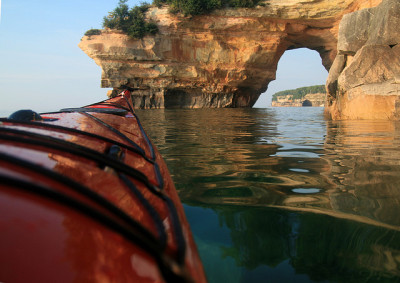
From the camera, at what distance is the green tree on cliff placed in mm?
14109

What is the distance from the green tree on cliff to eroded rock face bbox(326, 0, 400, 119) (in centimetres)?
1131

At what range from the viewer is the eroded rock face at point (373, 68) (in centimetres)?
456

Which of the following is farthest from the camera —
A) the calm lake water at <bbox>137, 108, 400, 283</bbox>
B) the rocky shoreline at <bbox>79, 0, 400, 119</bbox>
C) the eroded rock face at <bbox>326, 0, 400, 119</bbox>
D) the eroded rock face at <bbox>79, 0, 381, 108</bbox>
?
the eroded rock face at <bbox>79, 0, 381, 108</bbox>

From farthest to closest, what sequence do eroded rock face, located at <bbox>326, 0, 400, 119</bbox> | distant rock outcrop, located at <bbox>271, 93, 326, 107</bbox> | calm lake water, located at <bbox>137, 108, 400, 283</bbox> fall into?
1. distant rock outcrop, located at <bbox>271, 93, 326, 107</bbox>
2. eroded rock face, located at <bbox>326, 0, 400, 119</bbox>
3. calm lake water, located at <bbox>137, 108, 400, 283</bbox>

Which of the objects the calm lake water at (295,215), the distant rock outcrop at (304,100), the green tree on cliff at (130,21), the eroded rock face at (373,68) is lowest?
the calm lake water at (295,215)

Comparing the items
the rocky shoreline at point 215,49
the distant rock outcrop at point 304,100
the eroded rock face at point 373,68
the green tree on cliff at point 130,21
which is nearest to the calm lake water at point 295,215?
the eroded rock face at point 373,68

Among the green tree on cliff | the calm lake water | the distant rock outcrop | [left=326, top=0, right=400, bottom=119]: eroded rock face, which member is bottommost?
the calm lake water

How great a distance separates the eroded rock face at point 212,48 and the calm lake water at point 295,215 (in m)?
12.7

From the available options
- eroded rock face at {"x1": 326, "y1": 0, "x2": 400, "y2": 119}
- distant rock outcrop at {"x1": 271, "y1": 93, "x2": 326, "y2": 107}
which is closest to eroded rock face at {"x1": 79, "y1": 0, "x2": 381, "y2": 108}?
eroded rock face at {"x1": 326, "y1": 0, "x2": 400, "y2": 119}

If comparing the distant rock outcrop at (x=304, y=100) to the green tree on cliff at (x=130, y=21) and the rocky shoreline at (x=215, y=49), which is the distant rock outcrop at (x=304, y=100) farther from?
the green tree on cliff at (x=130, y=21)

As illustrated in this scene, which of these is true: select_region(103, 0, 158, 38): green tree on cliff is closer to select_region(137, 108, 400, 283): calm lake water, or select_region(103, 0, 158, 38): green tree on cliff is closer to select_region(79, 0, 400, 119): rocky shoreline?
select_region(79, 0, 400, 119): rocky shoreline

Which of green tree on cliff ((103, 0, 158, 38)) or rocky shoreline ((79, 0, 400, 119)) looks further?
green tree on cliff ((103, 0, 158, 38))

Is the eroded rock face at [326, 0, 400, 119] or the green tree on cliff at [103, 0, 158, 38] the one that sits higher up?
the green tree on cliff at [103, 0, 158, 38]

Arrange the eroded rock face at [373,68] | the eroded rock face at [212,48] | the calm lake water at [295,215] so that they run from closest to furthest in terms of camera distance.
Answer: the calm lake water at [295,215], the eroded rock face at [373,68], the eroded rock face at [212,48]
